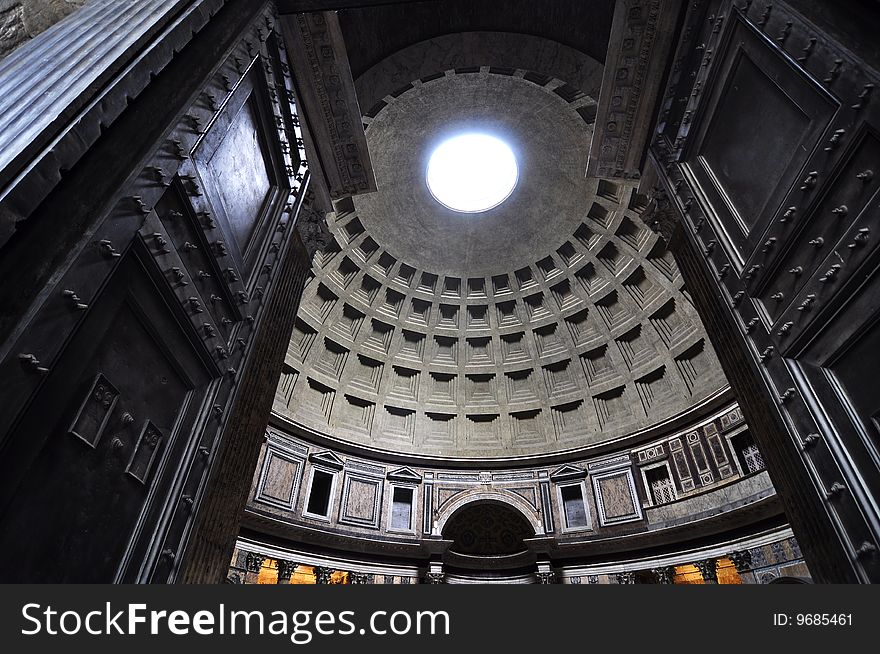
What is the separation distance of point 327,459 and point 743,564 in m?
13.2

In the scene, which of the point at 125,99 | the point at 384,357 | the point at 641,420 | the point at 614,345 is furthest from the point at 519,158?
the point at 125,99

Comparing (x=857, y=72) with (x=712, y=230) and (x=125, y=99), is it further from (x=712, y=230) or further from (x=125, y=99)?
(x=125, y=99)

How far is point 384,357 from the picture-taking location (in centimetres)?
2017

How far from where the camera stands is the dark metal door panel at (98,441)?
2.95m

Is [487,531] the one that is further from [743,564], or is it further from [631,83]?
[631,83]

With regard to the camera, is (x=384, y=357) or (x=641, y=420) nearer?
(x=641, y=420)

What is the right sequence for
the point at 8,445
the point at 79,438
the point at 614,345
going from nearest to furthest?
1. the point at 8,445
2. the point at 79,438
3. the point at 614,345

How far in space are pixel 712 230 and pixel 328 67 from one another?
6.73m

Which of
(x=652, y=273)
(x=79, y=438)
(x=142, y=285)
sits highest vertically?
(x=652, y=273)

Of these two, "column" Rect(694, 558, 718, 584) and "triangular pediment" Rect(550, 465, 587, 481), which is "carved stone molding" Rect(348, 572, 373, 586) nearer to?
"triangular pediment" Rect(550, 465, 587, 481)

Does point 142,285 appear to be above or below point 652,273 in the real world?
below

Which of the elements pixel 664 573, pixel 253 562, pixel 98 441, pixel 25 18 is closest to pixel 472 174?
pixel 664 573

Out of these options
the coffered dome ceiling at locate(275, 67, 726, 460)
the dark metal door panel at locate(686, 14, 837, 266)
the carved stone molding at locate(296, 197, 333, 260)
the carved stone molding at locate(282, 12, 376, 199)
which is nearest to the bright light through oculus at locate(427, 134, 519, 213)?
the coffered dome ceiling at locate(275, 67, 726, 460)

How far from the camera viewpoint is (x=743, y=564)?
42.3 ft
